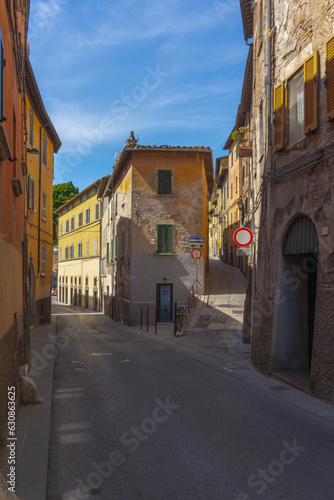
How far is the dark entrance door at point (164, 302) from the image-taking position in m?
26.1

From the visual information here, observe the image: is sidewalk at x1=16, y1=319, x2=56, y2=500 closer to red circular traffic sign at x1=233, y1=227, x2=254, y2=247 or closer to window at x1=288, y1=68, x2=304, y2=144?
red circular traffic sign at x1=233, y1=227, x2=254, y2=247

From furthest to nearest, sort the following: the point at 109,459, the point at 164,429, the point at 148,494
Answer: the point at 164,429
the point at 109,459
the point at 148,494

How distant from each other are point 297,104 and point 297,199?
2.15 meters

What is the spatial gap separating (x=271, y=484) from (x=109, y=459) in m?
1.99

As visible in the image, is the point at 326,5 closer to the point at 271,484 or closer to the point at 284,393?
the point at 284,393

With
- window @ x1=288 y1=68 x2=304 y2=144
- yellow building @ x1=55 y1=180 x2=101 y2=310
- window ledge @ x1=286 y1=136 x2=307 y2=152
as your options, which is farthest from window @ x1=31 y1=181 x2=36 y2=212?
yellow building @ x1=55 y1=180 x2=101 y2=310

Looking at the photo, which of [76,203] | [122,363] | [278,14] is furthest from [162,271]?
[76,203]

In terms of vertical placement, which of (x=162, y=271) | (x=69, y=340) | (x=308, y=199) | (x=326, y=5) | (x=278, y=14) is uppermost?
(x=278, y=14)

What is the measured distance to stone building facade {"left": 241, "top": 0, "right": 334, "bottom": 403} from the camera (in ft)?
29.0

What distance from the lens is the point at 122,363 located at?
13.2m

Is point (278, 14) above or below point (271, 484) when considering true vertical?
above

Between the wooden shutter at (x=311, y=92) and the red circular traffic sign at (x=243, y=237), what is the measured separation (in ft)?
14.3

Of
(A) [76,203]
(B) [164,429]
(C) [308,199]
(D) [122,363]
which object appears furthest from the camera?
(A) [76,203]

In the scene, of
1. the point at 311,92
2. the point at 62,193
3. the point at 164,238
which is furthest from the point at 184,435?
the point at 62,193
